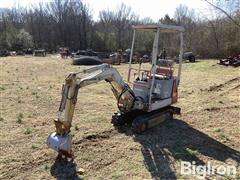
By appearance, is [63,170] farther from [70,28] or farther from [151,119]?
[70,28]

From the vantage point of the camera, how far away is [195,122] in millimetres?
8883

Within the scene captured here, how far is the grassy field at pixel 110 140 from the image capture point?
585 centimetres

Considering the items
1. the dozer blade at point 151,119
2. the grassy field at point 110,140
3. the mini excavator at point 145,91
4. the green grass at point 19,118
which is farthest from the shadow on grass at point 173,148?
the green grass at point 19,118

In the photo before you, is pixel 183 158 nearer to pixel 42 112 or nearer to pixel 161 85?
pixel 161 85

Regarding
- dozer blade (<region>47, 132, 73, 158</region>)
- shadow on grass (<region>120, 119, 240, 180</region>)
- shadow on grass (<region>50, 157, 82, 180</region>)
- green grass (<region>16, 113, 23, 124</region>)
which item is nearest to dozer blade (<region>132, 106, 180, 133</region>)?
shadow on grass (<region>120, 119, 240, 180</region>)

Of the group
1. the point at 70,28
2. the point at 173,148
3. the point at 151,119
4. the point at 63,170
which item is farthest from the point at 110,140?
the point at 70,28

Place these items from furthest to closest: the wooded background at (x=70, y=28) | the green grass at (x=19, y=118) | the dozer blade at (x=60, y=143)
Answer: the wooded background at (x=70, y=28)
the green grass at (x=19, y=118)
the dozer blade at (x=60, y=143)

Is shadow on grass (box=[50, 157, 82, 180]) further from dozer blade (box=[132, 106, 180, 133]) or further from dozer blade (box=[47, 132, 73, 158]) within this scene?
dozer blade (box=[132, 106, 180, 133])

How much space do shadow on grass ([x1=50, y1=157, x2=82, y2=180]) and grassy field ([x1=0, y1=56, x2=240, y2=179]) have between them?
16mm

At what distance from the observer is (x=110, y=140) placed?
288 inches

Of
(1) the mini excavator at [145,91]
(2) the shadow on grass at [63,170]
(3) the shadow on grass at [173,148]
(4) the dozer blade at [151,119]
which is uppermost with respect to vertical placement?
(1) the mini excavator at [145,91]

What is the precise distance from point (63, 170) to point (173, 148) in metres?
2.34

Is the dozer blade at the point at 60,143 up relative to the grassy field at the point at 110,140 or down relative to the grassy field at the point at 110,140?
up

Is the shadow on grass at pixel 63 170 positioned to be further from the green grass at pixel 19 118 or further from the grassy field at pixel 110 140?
the green grass at pixel 19 118
